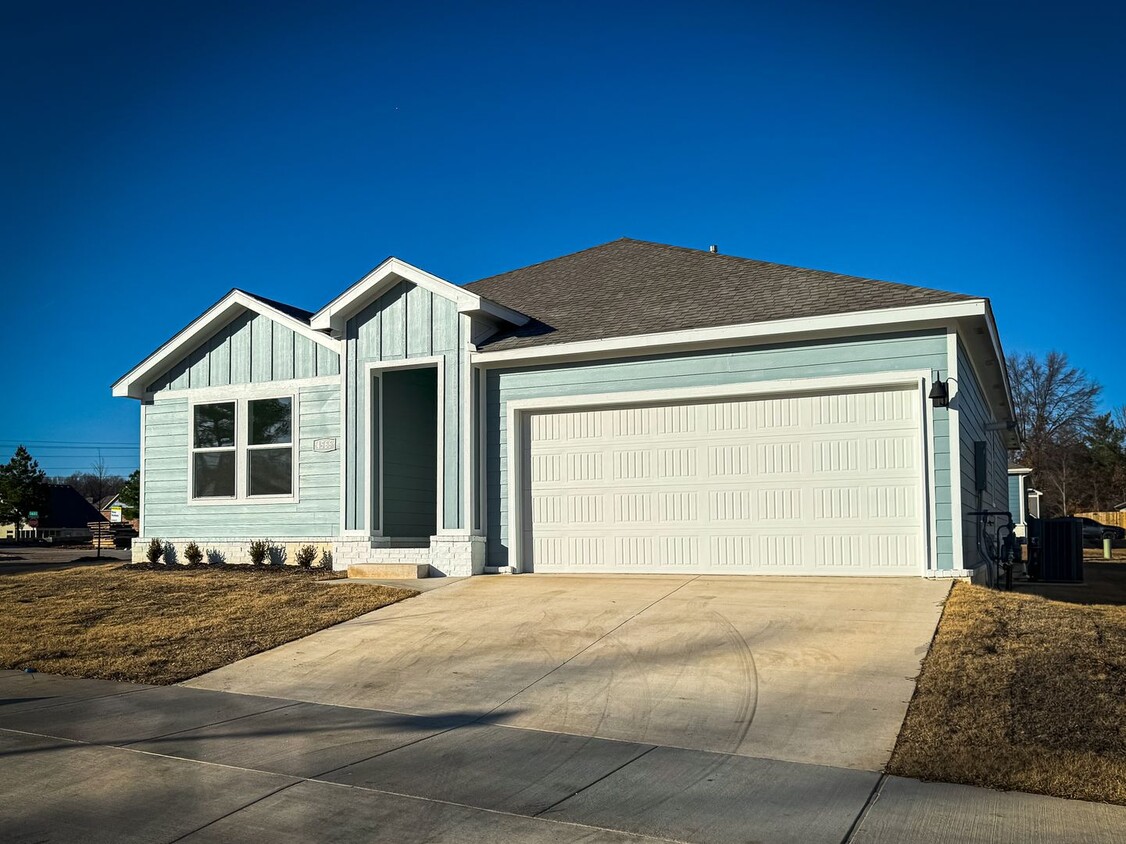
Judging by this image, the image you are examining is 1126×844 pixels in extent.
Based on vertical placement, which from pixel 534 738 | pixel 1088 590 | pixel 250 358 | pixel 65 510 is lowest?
pixel 65 510

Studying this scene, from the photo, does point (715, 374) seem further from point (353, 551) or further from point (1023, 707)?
point (1023, 707)

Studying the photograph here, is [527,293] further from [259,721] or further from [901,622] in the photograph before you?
[259,721]

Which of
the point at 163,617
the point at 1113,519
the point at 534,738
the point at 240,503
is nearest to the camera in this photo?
the point at 534,738

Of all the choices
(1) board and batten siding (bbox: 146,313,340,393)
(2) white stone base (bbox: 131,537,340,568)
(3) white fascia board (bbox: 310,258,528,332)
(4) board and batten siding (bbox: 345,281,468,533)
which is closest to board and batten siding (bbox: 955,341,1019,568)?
(3) white fascia board (bbox: 310,258,528,332)

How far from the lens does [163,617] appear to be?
11273 millimetres

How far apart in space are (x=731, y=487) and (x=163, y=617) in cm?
709

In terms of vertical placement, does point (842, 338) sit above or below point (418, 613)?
above

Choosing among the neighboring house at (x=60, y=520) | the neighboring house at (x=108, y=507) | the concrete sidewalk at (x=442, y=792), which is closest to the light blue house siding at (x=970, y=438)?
the concrete sidewalk at (x=442, y=792)

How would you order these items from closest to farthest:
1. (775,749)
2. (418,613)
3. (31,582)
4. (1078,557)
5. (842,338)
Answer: (775,749) < (418,613) < (842,338) < (31,582) < (1078,557)

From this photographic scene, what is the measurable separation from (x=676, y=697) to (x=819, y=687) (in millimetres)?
1109

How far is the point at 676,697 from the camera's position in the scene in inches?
291

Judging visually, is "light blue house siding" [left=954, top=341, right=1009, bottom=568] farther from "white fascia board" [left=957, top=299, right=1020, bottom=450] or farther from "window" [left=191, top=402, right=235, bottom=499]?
"window" [left=191, top=402, right=235, bottom=499]

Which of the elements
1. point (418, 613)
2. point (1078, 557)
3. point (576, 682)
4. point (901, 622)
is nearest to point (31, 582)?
point (418, 613)

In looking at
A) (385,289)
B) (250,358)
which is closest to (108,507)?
(250,358)
